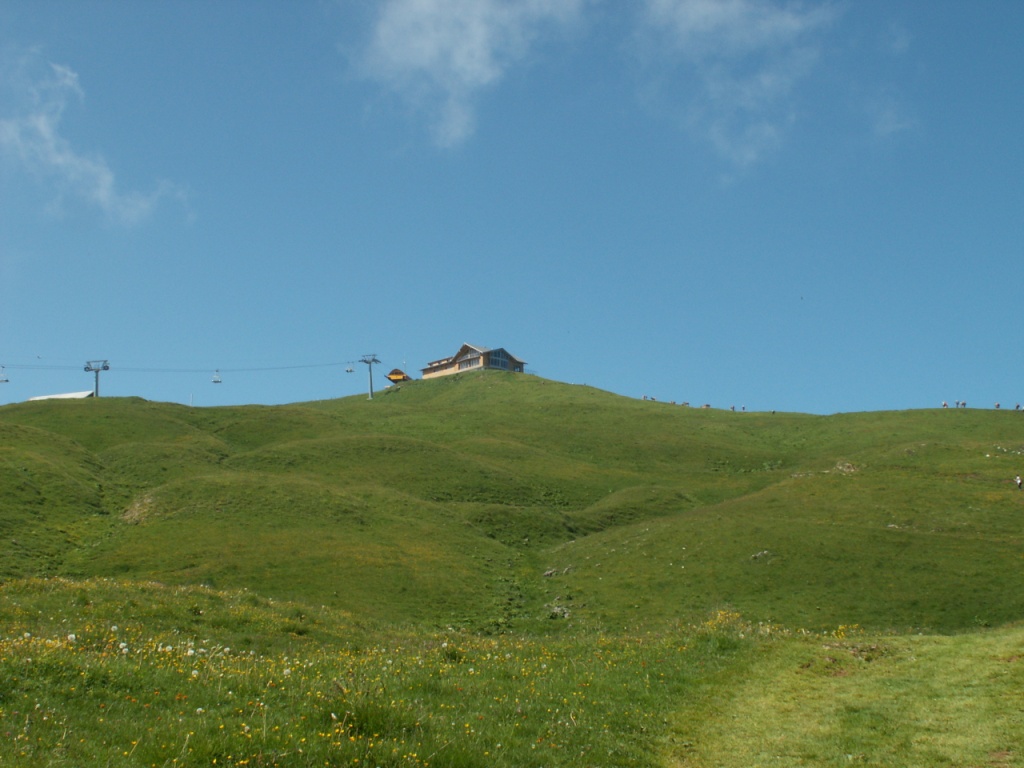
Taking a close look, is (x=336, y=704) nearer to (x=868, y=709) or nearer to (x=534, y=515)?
(x=868, y=709)

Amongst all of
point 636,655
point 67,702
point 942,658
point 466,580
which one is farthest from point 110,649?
point 466,580

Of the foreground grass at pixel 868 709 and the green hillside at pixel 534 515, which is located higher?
the green hillside at pixel 534 515

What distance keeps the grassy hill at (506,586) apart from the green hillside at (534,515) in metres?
0.38

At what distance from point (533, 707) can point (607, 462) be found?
323ft

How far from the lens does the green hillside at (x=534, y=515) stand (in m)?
49.7

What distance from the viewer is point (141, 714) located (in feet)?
39.0

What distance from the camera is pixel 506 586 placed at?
57.1m

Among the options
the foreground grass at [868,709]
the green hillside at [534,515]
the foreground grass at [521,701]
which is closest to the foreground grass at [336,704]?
the foreground grass at [521,701]

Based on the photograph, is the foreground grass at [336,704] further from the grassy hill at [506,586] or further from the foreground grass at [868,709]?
the foreground grass at [868,709]

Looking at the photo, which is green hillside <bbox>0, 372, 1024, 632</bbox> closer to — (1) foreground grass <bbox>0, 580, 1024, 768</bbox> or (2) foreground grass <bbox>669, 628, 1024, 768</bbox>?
(2) foreground grass <bbox>669, 628, 1024, 768</bbox>

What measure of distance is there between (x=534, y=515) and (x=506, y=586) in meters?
23.4

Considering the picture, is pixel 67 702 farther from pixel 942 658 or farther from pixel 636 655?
pixel 942 658

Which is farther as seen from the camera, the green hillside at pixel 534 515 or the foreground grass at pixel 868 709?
the green hillside at pixel 534 515

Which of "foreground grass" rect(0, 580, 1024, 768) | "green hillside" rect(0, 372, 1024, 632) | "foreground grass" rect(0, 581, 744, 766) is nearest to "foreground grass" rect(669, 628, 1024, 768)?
"foreground grass" rect(0, 580, 1024, 768)
